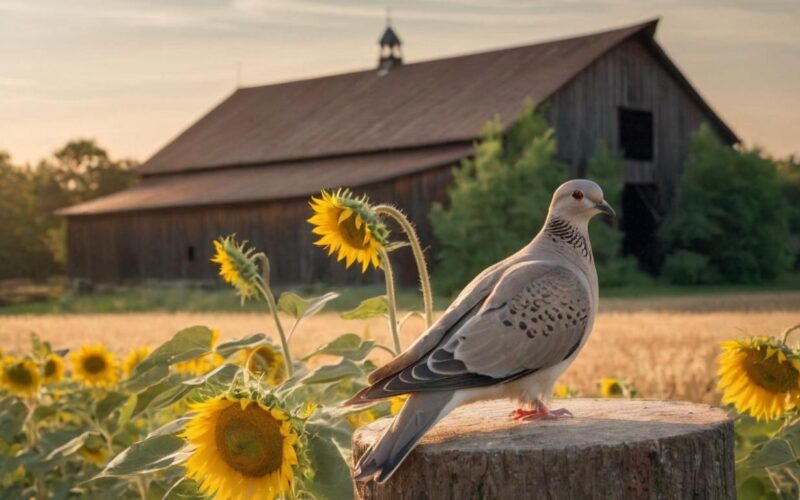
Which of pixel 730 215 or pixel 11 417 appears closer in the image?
pixel 11 417

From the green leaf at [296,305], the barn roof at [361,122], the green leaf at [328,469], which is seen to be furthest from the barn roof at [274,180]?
the green leaf at [328,469]

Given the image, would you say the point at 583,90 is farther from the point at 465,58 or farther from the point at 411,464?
the point at 411,464

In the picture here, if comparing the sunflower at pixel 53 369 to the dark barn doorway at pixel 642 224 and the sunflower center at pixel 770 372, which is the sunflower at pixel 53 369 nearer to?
the sunflower center at pixel 770 372

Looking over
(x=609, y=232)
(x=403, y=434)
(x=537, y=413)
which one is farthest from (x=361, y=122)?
(x=403, y=434)

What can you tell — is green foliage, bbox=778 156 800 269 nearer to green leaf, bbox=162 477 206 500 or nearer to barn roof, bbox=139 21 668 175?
barn roof, bbox=139 21 668 175

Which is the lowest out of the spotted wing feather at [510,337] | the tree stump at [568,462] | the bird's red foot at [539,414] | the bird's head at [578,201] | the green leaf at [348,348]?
the tree stump at [568,462]

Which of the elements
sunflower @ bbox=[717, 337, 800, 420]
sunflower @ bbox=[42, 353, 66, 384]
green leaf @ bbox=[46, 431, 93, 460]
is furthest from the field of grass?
sunflower @ bbox=[717, 337, 800, 420]

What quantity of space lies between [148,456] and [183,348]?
0.62 meters

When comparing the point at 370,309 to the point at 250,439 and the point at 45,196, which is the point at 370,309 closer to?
the point at 250,439

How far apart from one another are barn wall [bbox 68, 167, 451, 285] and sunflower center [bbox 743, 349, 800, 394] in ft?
85.4

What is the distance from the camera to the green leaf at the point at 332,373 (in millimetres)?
3918

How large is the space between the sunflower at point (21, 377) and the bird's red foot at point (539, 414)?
363 cm

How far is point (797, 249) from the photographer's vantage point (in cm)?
5312

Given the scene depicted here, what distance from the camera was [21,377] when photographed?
21.3ft
